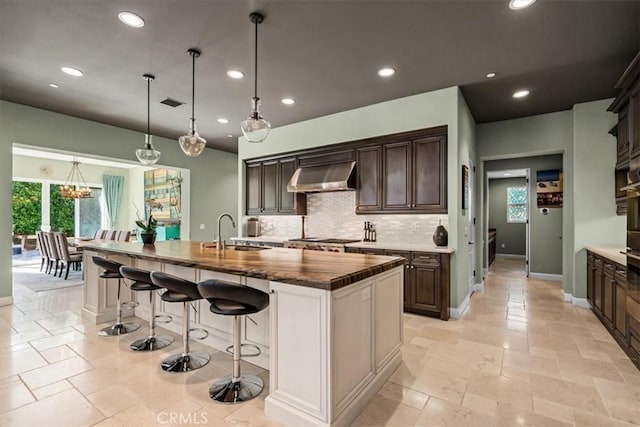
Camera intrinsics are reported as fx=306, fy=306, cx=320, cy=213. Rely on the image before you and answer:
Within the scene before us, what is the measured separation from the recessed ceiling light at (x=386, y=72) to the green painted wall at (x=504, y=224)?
8020 mm

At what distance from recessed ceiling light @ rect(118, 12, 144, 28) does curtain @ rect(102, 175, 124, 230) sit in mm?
9092

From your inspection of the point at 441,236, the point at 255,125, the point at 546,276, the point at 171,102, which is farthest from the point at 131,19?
the point at 546,276

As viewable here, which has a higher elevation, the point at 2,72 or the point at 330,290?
the point at 2,72

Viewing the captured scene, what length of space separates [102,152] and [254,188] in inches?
113

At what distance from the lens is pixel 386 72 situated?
12.0 ft

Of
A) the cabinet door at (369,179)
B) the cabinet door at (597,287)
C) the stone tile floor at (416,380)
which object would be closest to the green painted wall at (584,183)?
the cabinet door at (597,287)

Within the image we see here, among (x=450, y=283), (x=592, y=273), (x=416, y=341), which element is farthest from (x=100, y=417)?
(x=592, y=273)

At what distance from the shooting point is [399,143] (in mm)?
4555

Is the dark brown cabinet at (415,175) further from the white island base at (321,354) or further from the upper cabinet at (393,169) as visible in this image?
the white island base at (321,354)

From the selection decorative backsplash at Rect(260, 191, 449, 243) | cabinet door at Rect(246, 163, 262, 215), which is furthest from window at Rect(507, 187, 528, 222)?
cabinet door at Rect(246, 163, 262, 215)

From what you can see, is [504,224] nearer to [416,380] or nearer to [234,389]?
[416,380]

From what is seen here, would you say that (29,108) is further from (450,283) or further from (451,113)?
(450,283)

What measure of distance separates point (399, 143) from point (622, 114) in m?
2.56

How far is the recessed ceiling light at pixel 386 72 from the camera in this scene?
3576mm
